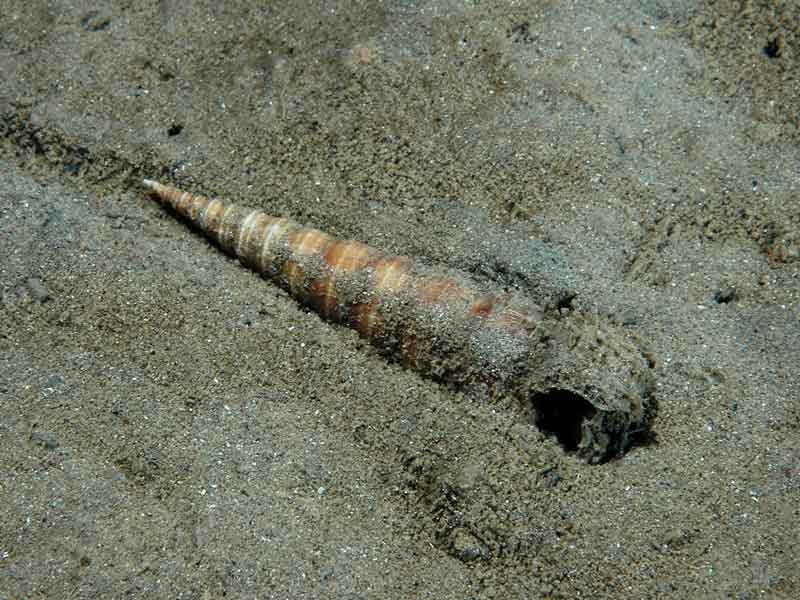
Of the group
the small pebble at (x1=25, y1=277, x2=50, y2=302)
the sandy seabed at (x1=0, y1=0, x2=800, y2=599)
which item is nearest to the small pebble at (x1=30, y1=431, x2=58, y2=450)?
the sandy seabed at (x1=0, y1=0, x2=800, y2=599)

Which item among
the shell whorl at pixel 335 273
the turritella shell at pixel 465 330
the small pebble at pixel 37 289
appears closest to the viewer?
the turritella shell at pixel 465 330

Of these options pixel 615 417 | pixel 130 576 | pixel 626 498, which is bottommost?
pixel 130 576

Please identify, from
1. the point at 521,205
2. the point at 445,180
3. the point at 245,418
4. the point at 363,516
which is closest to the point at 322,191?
the point at 445,180

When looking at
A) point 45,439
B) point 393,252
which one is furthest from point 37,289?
point 393,252

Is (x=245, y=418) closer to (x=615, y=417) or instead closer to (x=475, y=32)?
(x=615, y=417)

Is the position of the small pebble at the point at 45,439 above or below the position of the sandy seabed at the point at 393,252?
below

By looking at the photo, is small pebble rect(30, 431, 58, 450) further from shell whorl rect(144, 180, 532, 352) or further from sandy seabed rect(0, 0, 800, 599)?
shell whorl rect(144, 180, 532, 352)

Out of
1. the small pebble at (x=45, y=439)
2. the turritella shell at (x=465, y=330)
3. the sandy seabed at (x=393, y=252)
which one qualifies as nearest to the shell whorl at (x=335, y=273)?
the turritella shell at (x=465, y=330)

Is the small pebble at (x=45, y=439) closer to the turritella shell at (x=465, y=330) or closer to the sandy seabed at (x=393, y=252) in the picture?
the sandy seabed at (x=393, y=252)
